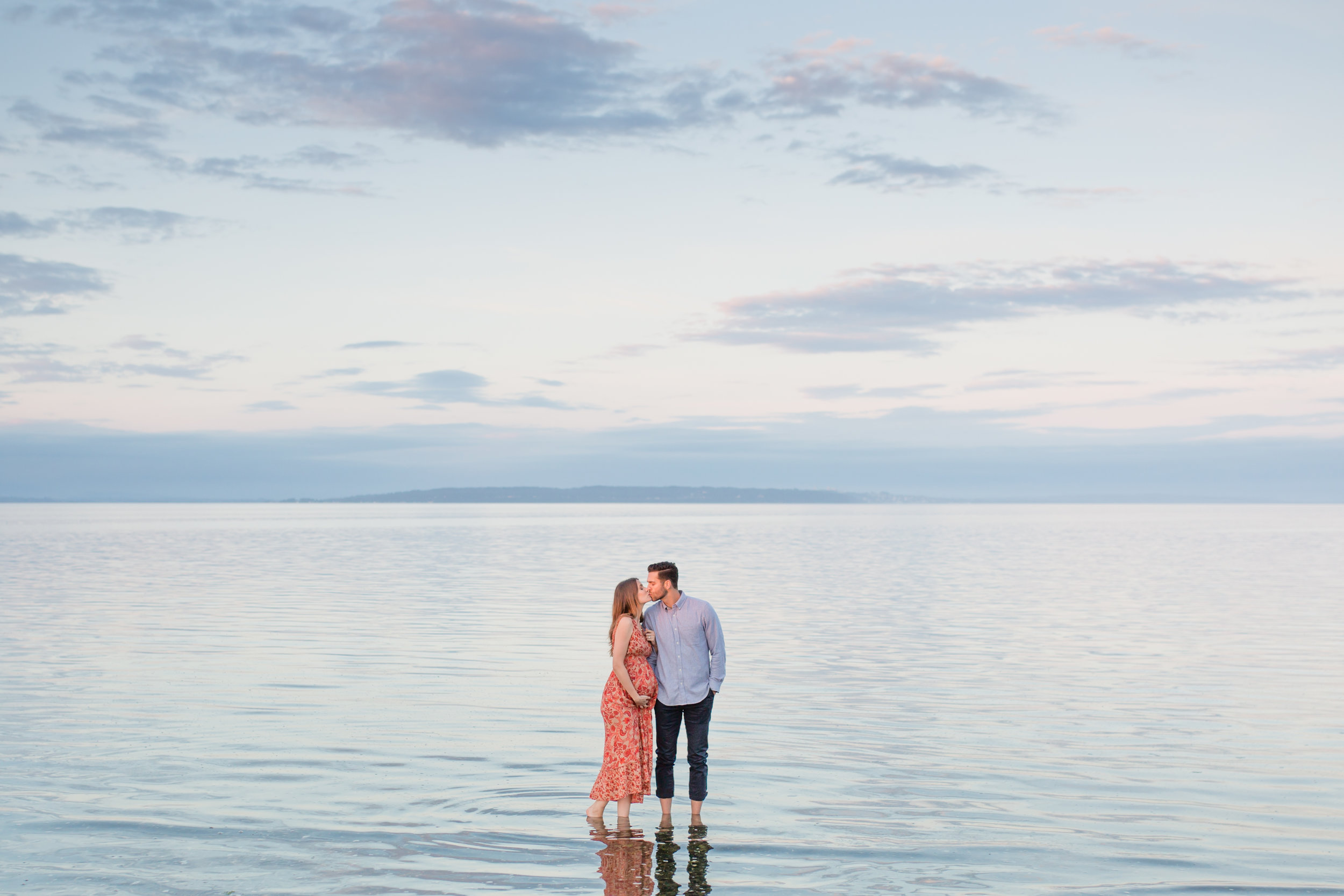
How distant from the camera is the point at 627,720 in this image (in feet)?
33.4

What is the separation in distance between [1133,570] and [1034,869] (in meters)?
42.7

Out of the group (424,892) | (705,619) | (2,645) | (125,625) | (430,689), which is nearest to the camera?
(424,892)

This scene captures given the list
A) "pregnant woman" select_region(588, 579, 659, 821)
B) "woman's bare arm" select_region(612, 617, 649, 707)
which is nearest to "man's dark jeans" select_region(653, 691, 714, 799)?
"pregnant woman" select_region(588, 579, 659, 821)

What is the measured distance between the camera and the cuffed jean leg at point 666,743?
10.1 metres

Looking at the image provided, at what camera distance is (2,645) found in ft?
75.1

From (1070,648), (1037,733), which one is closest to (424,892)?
(1037,733)

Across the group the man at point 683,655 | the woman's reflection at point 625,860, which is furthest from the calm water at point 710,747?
the man at point 683,655

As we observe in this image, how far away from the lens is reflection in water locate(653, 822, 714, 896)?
28.3ft

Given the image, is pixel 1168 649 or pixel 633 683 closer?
pixel 633 683

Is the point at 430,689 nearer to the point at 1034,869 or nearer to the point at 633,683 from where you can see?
the point at 633,683

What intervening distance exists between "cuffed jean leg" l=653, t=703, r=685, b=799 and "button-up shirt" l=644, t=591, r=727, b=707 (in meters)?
0.19

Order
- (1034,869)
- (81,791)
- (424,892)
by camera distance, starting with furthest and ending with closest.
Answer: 1. (81,791)
2. (1034,869)
3. (424,892)

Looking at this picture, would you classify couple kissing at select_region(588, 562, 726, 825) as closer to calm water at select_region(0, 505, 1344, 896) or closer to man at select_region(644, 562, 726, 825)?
man at select_region(644, 562, 726, 825)

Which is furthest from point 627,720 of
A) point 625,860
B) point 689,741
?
point 625,860
